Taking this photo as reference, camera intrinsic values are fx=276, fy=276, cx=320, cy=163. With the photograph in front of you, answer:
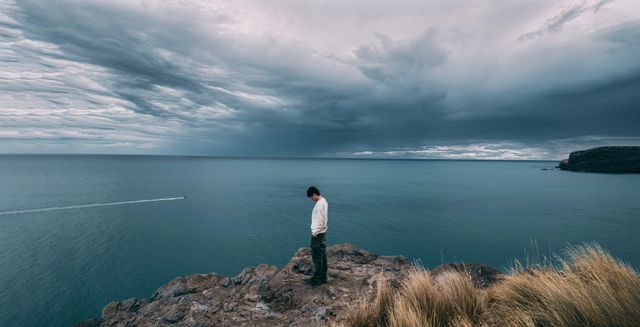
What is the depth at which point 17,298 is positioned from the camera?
798 inches

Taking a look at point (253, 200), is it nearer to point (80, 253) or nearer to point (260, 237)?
point (260, 237)

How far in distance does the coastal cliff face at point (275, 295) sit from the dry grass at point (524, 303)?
2.88ft

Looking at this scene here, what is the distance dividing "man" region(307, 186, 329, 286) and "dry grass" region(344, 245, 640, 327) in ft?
9.05

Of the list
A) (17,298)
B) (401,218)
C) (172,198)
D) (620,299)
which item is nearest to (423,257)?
(401,218)

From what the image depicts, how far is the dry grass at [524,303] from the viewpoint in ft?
14.2

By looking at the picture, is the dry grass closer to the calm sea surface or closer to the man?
the man

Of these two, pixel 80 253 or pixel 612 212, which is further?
pixel 612 212

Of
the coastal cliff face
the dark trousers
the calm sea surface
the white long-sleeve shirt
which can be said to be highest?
the white long-sleeve shirt

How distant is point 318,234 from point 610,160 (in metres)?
208

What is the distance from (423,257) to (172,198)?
5836 centimetres

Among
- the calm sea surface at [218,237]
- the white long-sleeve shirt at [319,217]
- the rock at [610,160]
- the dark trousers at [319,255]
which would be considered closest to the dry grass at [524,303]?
the white long-sleeve shirt at [319,217]

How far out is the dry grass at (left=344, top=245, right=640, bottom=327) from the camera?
432 centimetres

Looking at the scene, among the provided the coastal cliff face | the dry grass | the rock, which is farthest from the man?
the rock

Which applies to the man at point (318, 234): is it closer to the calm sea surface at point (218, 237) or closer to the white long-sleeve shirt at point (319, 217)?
the white long-sleeve shirt at point (319, 217)
